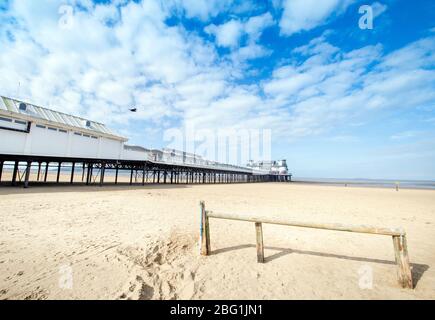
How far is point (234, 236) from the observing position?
630 centimetres

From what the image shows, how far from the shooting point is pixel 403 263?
12.0 ft

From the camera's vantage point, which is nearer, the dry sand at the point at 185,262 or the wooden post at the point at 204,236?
the dry sand at the point at 185,262

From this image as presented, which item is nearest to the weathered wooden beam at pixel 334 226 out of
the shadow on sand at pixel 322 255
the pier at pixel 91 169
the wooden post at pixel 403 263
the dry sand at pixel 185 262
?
the wooden post at pixel 403 263

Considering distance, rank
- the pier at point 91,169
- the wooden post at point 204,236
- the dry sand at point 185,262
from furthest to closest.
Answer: the pier at point 91,169 < the wooden post at point 204,236 < the dry sand at point 185,262

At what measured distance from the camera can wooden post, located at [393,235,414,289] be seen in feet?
11.8

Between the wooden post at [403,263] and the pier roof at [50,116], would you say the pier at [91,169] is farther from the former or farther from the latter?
the wooden post at [403,263]

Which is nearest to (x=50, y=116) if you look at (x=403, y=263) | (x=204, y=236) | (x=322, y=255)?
(x=204, y=236)

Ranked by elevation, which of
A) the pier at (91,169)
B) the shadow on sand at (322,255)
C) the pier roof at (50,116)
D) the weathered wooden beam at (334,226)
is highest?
the pier roof at (50,116)

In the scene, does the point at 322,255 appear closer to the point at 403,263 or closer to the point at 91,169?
the point at 403,263

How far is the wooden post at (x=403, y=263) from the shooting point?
11.8 feet
